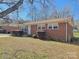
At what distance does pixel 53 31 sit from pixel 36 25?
19.4 feet

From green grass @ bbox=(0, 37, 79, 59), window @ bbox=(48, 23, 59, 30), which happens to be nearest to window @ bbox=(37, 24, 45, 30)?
window @ bbox=(48, 23, 59, 30)

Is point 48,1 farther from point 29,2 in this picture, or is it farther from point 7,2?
point 7,2

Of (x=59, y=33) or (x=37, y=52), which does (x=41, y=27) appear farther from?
(x=37, y=52)

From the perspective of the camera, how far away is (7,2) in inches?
318

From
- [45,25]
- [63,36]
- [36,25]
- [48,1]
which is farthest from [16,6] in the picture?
[36,25]

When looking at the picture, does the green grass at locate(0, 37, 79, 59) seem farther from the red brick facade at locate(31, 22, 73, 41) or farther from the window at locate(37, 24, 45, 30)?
the window at locate(37, 24, 45, 30)

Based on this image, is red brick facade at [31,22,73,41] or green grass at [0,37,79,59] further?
red brick facade at [31,22,73,41]

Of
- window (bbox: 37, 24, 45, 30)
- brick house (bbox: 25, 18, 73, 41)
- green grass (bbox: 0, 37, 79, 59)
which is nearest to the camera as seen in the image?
green grass (bbox: 0, 37, 79, 59)

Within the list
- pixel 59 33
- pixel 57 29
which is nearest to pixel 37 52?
pixel 59 33

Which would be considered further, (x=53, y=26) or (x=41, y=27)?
(x=41, y=27)

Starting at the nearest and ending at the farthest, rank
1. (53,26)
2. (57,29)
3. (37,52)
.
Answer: (37,52)
(57,29)
(53,26)

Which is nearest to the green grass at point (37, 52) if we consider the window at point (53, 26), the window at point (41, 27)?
the window at point (53, 26)

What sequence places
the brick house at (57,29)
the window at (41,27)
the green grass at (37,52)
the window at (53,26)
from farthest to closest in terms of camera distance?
the window at (41,27), the window at (53,26), the brick house at (57,29), the green grass at (37,52)

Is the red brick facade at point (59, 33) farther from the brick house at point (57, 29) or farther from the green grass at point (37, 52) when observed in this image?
the green grass at point (37, 52)
